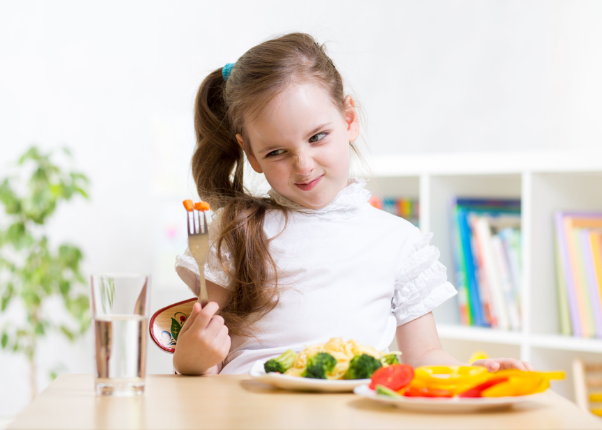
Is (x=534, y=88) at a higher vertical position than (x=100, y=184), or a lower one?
higher

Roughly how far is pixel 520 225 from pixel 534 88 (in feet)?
2.68

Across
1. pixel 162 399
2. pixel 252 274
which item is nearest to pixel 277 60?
pixel 252 274

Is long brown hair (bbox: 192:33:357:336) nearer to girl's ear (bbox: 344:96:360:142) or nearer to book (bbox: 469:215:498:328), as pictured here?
girl's ear (bbox: 344:96:360:142)

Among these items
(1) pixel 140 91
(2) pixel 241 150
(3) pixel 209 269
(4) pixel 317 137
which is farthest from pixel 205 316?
(1) pixel 140 91

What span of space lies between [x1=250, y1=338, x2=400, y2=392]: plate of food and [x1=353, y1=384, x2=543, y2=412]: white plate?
0.25ft

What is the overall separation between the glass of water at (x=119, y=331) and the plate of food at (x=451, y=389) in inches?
8.6

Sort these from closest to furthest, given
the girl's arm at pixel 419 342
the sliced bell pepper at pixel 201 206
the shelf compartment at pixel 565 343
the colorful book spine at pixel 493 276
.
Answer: the sliced bell pepper at pixel 201 206 → the girl's arm at pixel 419 342 → the shelf compartment at pixel 565 343 → the colorful book spine at pixel 493 276

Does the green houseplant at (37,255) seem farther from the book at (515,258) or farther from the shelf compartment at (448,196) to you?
the book at (515,258)

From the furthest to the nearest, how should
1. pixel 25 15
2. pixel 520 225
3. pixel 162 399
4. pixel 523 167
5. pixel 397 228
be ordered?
pixel 25 15, pixel 520 225, pixel 523 167, pixel 397 228, pixel 162 399

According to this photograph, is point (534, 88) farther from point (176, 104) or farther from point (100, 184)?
point (100, 184)

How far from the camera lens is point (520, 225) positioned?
6.23 ft

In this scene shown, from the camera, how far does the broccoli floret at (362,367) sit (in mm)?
648

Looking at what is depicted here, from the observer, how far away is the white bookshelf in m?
1.73

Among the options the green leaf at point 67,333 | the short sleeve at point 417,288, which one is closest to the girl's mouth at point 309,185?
the short sleeve at point 417,288
